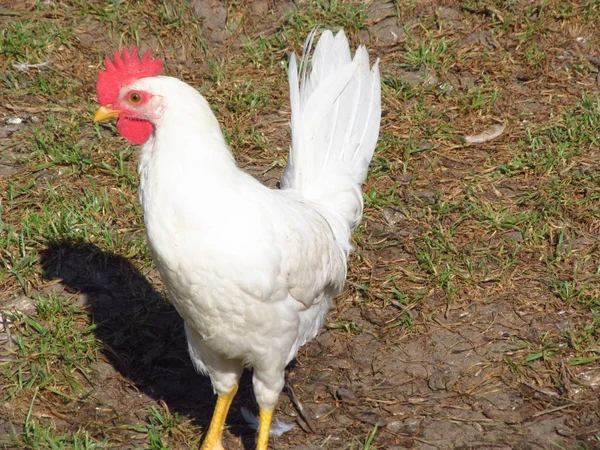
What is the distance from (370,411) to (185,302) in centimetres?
145

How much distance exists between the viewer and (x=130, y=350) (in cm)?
511

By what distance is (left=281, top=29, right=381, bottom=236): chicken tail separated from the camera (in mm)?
4914

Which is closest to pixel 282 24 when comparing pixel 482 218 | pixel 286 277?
pixel 482 218

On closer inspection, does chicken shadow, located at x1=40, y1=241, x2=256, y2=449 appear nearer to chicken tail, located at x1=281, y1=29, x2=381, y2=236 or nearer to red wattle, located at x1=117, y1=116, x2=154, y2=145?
chicken tail, located at x1=281, y1=29, x2=381, y2=236

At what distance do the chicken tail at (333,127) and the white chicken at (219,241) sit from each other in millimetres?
294

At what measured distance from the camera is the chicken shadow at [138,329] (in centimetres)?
492

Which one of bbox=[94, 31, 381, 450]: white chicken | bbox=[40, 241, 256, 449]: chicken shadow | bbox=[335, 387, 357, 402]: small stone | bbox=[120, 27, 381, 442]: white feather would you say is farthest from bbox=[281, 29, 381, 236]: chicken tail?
bbox=[40, 241, 256, 449]: chicken shadow

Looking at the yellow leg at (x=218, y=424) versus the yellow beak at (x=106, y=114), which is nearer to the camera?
the yellow beak at (x=106, y=114)

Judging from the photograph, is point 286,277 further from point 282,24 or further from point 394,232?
point 282,24

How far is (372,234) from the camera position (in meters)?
5.90

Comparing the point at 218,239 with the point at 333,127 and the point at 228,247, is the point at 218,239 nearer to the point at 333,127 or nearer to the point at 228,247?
the point at 228,247

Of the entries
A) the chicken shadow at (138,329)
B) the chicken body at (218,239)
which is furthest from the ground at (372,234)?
the chicken body at (218,239)

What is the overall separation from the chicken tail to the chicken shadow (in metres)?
1.16

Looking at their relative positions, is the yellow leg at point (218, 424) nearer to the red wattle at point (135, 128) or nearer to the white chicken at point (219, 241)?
the white chicken at point (219, 241)
